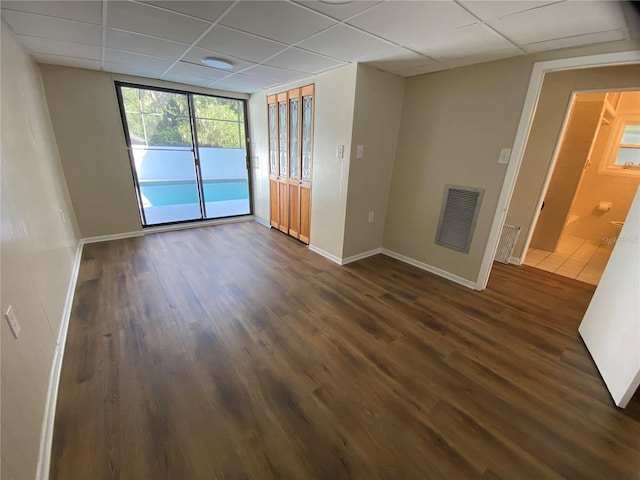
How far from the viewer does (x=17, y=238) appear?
57.3 inches

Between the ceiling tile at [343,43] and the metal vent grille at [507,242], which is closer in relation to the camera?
the ceiling tile at [343,43]

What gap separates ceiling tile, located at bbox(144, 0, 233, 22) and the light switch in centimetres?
263

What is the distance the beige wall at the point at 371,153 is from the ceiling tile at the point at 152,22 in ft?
5.30

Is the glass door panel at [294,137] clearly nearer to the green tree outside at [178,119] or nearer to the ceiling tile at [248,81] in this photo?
the ceiling tile at [248,81]

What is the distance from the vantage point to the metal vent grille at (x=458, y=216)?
2.88m

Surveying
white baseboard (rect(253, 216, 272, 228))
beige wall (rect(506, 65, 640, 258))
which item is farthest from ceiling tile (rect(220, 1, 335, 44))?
white baseboard (rect(253, 216, 272, 228))

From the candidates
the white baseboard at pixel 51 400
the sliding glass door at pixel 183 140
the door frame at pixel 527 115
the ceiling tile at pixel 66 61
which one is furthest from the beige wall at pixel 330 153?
the white baseboard at pixel 51 400

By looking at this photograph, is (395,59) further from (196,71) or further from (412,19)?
(196,71)

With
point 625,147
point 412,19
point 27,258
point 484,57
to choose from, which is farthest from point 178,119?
point 625,147

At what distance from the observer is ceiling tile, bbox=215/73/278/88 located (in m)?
3.48

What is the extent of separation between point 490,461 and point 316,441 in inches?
34.7

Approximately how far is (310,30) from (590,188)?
19.0ft

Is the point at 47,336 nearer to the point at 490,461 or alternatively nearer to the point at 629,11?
the point at 490,461

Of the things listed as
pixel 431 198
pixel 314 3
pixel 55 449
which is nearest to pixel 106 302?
pixel 55 449
